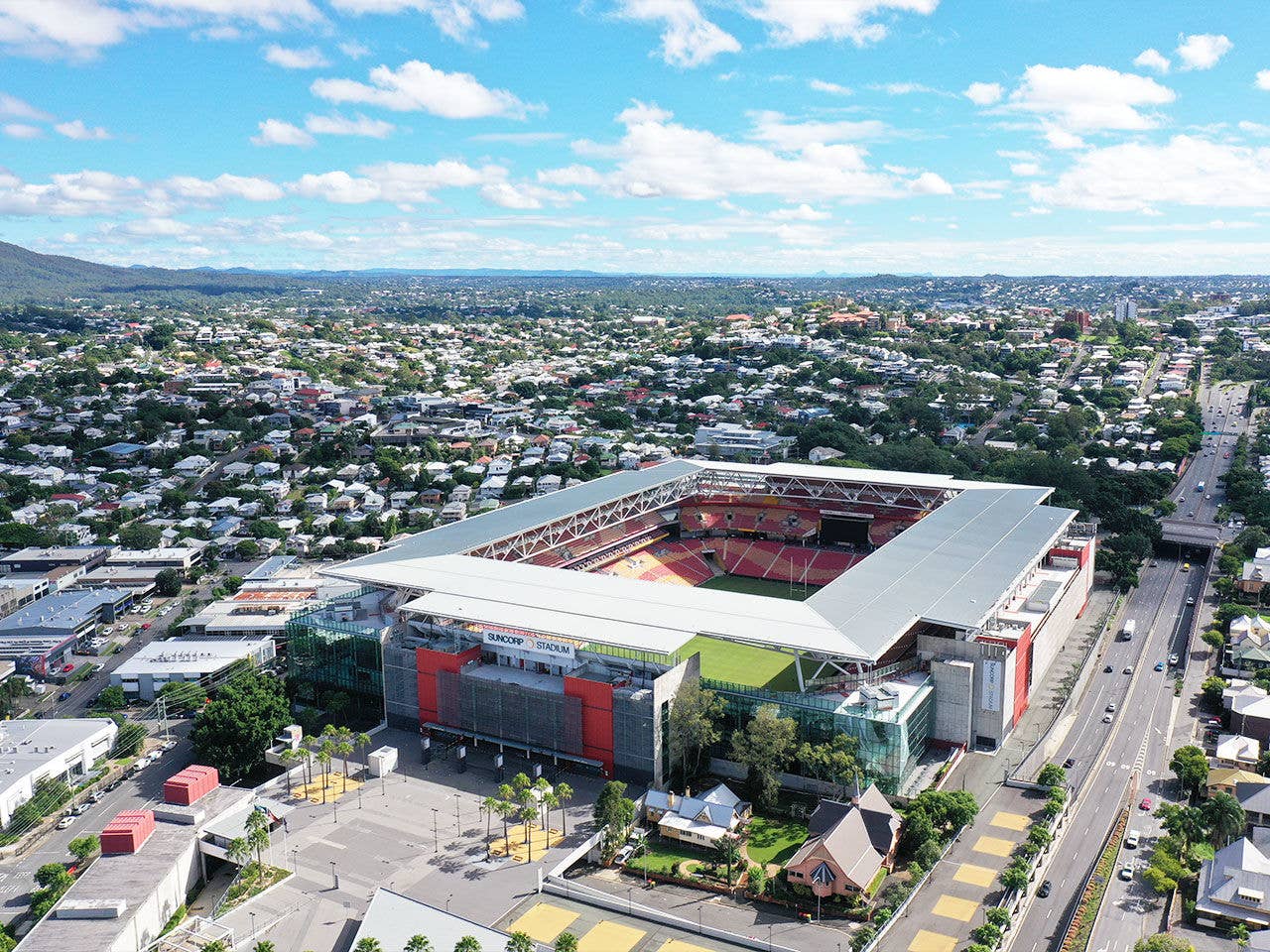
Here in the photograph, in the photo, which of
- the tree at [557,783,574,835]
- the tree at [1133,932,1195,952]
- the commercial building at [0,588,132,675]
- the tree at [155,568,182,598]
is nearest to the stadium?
the tree at [557,783,574,835]

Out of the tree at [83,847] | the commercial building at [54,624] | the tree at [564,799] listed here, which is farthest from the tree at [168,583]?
the tree at [564,799]

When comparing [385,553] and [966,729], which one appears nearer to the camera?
[966,729]

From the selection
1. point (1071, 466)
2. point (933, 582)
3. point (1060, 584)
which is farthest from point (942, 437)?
point (933, 582)

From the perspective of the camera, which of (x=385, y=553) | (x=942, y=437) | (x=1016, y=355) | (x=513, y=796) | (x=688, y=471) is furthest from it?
(x=1016, y=355)

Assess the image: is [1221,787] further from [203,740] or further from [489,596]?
[203,740]

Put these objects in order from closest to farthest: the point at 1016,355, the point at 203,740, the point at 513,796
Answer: the point at 513,796 < the point at 203,740 < the point at 1016,355

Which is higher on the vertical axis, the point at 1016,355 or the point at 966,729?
the point at 1016,355
